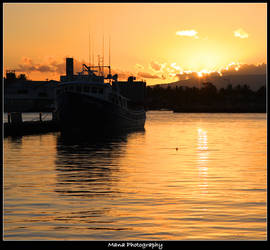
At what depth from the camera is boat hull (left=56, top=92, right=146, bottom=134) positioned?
7156 centimetres

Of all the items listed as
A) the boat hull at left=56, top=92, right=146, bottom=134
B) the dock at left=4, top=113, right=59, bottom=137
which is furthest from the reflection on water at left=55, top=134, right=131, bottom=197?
the boat hull at left=56, top=92, right=146, bottom=134

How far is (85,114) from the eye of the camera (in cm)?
7256

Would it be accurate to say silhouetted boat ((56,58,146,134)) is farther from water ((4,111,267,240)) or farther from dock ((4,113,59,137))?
water ((4,111,267,240))

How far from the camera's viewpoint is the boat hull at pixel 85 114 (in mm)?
71562

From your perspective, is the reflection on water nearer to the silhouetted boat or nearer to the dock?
the dock

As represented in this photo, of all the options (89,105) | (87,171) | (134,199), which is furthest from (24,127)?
(134,199)

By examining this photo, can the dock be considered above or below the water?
below

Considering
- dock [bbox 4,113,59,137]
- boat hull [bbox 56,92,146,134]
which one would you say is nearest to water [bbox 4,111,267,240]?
dock [bbox 4,113,59,137]

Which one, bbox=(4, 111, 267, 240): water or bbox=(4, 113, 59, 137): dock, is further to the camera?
bbox=(4, 113, 59, 137): dock

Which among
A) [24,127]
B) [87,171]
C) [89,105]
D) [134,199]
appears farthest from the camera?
[89,105]

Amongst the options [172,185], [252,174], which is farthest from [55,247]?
[252,174]

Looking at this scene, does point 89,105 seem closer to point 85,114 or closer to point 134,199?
point 85,114

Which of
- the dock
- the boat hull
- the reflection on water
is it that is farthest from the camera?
the boat hull

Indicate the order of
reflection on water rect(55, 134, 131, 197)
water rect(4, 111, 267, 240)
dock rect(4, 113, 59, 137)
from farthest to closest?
dock rect(4, 113, 59, 137) < reflection on water rect(55, 134, 131, 197) < water rect(4, 111, 267, 240)
